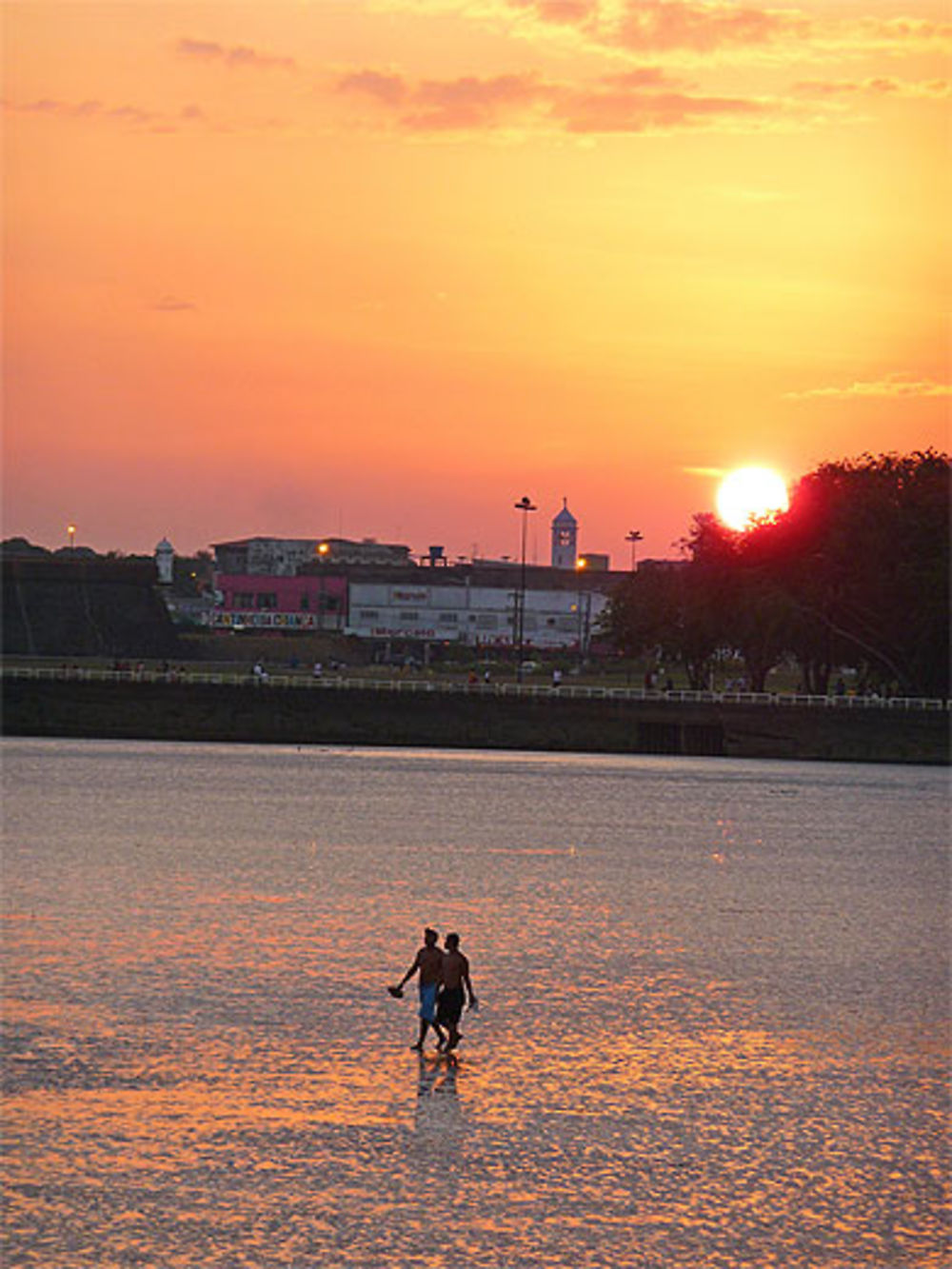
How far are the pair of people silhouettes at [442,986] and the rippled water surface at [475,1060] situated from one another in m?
0.52

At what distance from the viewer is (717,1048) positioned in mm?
28328

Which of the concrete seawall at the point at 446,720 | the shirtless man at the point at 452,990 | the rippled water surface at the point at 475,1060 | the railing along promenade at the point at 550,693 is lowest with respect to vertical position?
the rippled water surface at the point at 475,1060

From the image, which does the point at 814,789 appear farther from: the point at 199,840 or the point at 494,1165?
the point at 494,1165

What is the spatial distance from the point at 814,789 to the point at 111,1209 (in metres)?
72.4

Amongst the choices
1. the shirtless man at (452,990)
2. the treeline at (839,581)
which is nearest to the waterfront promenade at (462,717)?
the treeline at (839,581)

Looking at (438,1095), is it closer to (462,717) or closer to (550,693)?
(462,717)

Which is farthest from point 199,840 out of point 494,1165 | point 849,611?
point 849,611

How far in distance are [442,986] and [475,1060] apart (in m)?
1.44

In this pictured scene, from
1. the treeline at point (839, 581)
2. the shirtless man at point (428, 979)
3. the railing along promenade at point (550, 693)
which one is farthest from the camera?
the treeline at point (839, 581)

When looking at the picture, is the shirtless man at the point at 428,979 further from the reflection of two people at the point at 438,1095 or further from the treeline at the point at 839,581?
the treeline at the point at 839,581

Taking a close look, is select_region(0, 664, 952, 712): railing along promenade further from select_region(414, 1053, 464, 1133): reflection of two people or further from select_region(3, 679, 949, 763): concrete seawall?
select_region(414, 1053, 464, 1133): reflection of two people

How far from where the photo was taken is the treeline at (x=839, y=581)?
117 meters

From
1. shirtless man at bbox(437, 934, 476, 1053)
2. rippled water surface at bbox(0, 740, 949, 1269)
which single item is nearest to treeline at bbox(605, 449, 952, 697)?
rippled water surface at bbox(0, 740, 949, 1269)

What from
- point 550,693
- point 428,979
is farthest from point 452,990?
point 550,693
